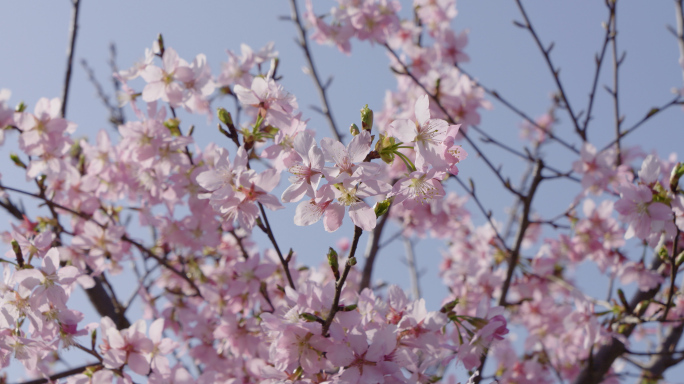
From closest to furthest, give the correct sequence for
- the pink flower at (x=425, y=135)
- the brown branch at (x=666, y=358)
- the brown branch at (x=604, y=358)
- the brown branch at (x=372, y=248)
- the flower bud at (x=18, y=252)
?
the pink flower at (x=425, y=135) < the flower bud at (x=18, y=252) < the brown branch at (x=604, y=358) < the brown branch at (x=666, y=358) < the brown branch at (x=372, y=248)

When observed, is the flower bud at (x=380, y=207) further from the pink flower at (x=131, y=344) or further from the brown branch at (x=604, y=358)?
the brown branch at (x=604, y=358)

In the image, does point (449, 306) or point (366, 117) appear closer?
point (366, 117)

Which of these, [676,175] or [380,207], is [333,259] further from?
[676,175]

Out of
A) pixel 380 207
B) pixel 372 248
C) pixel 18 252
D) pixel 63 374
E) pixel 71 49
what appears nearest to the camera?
pixel 380 207

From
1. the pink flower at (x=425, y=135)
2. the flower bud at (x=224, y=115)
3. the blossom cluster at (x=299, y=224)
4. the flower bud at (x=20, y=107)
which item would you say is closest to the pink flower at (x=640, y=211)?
the blossom cluster at (x=299, y=224)

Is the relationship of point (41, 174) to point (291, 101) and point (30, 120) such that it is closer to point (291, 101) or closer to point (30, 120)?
point (30, 120)

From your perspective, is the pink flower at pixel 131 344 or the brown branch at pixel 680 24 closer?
the pink flower at pixel 131 344

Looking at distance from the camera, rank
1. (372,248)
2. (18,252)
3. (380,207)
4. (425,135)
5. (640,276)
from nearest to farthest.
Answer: (380,207) < (425,135) < (18,252) < (640,276) < (372,248)

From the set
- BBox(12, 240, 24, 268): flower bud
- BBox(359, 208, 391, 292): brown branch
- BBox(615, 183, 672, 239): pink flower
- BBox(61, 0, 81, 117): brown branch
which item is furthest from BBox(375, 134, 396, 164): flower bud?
BBox(61, 0, 81, 117): brown branch

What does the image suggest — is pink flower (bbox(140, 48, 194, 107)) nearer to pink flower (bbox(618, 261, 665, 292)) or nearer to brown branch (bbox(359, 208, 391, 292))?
brown branch (bbox(359, 208, 391, 292))

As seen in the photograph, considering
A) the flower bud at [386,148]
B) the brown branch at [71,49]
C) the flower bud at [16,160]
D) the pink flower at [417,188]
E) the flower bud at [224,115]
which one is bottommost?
the pink flower at [417,188]

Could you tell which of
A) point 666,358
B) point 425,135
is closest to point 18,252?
point 425,135

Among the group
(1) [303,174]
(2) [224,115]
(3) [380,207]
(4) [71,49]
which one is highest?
(4) [71,49]

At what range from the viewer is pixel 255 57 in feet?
8.66
